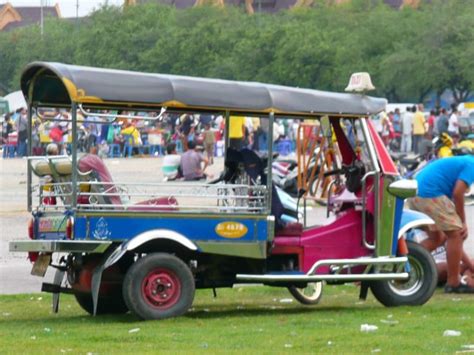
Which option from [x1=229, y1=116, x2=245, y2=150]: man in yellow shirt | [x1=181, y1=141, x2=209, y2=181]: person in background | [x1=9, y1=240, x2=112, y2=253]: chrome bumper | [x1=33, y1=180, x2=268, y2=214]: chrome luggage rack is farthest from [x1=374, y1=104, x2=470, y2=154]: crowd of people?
[x1=9, y1=240, x2=112, y2=253]: chrome bumper

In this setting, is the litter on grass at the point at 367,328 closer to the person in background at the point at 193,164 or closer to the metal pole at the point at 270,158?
the metal pole at the point at 270,158

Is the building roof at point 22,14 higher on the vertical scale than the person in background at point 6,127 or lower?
higher

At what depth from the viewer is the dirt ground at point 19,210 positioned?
16.5 m

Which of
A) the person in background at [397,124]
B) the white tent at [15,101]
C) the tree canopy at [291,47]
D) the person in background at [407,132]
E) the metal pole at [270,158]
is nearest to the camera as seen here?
the metal pole at [270,158]

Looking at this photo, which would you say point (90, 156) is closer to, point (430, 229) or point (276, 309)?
point (276, 309)

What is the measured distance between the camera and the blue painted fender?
13.6m

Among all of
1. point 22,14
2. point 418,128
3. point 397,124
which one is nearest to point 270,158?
point 418,128

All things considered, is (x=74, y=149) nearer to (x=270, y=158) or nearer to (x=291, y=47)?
(x=270, y=158)

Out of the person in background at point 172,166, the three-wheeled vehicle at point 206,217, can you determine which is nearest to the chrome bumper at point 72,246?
the three-wheeled vehicle at point 206,217

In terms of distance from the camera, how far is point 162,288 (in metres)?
12.7

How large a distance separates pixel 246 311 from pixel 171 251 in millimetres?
1034

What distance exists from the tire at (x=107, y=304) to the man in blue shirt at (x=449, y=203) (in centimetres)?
315

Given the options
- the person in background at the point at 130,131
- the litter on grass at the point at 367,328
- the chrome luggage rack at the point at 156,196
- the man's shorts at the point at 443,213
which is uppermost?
the person in background at the point at 130,131

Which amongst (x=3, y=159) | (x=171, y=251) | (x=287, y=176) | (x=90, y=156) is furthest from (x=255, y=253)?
(x=3, y=159)
